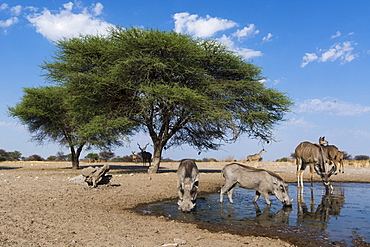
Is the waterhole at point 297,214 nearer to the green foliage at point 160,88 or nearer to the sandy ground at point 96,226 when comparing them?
the sandy ground at point 96,226

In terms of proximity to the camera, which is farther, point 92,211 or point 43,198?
point 43,198

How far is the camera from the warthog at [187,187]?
10.3 meters

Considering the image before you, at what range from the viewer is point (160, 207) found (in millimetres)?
11211

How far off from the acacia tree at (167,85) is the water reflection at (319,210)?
342 inches

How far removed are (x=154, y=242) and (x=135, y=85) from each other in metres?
17.0

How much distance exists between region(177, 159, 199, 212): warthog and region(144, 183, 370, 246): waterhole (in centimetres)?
26

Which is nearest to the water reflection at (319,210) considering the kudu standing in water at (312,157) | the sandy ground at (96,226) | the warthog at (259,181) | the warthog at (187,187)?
the warthog at (259,181)

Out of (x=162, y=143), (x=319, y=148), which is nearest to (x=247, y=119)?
(x=162, y=143)

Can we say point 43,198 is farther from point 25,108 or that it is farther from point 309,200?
point 25,108

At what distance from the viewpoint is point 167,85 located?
20422 mm

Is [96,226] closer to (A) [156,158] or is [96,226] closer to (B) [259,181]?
(B) [259,181]

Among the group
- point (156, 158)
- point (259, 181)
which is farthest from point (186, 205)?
point (156, 158)

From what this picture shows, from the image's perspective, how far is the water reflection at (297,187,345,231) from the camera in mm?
8844

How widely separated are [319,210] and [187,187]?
4.60m
